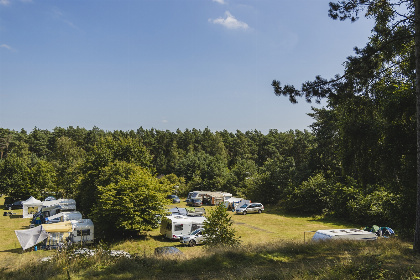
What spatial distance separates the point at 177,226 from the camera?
20266mm

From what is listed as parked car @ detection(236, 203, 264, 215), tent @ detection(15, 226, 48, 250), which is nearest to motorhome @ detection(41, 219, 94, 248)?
tent @ detection(15, 226, 48, 250)

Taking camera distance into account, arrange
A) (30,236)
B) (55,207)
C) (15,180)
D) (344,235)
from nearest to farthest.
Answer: (344,235) → (30,236) → (55,207) → (15,180)

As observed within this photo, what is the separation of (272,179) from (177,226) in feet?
69.8

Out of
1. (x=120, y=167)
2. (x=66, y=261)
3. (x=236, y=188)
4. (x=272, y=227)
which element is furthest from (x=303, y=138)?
(x=66, y=261)

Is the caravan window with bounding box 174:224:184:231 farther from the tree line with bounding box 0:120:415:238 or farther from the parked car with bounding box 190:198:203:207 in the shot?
the parked car with bounding box 190:198:203:207

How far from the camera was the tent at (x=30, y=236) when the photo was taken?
16980mm

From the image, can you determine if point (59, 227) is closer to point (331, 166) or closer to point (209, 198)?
point (209, 198)

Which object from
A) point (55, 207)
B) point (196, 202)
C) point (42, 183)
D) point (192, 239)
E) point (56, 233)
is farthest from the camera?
point (42, 183)

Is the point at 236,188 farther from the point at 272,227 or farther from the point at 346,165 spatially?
the point at 346,165

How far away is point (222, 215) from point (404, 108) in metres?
9.82

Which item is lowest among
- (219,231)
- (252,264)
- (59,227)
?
(59,227)

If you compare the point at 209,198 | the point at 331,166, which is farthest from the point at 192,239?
the point at 331,166

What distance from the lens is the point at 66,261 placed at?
8.69m

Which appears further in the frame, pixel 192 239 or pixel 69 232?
pixel 192 239
